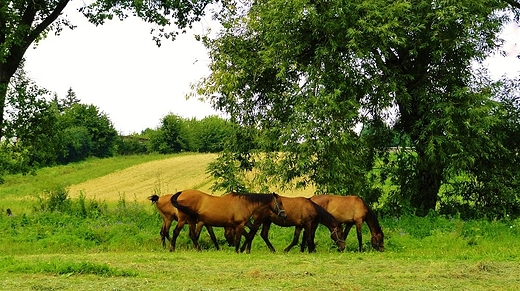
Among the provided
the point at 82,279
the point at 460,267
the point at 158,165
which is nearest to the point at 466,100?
the point at 460,267

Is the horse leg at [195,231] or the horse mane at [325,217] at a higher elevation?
the horse mane at [325,217]

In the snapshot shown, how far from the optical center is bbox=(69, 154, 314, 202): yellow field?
4784 cm

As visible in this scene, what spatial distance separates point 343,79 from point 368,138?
10.1 ft

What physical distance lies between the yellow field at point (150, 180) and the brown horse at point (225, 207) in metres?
26.7

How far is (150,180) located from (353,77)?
119ft

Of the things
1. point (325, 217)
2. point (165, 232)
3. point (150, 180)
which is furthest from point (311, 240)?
point (150, 180)

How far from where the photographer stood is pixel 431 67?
2256 centimetres

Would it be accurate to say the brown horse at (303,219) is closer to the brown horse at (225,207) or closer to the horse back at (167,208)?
the brown horse at (225,207)

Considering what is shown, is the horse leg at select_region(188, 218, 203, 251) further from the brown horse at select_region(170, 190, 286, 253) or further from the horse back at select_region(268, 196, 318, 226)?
the horse back at select_region(268, 196, 318, 226)

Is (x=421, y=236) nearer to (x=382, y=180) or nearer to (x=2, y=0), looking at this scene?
(x=382, y=180)

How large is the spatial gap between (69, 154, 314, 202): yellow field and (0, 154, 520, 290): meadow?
23.1m

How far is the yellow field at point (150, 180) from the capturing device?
4784cm

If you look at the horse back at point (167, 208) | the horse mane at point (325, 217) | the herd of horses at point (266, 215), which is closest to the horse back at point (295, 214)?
the herd of horses at point (266, 215)

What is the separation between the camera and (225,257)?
1497 centimetres
